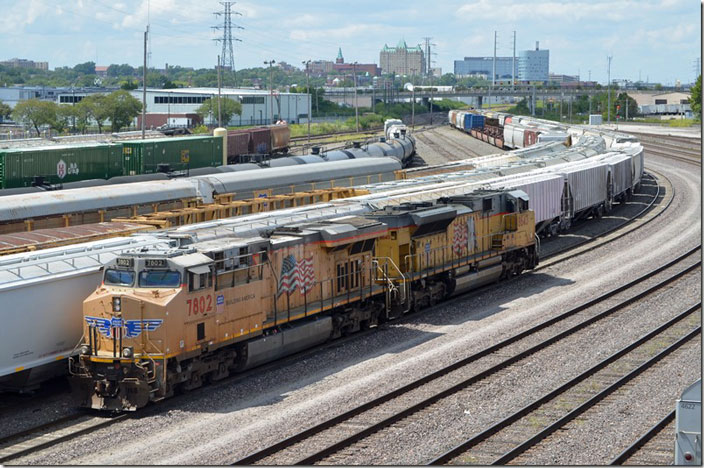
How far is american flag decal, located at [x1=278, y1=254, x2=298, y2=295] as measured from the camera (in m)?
21.4

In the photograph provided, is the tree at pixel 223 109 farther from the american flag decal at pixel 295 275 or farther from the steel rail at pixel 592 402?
Result: the steel rail at pixel 592 402

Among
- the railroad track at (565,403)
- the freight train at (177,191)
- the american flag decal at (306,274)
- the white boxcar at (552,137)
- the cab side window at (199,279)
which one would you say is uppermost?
the white boxcar at (552,137)

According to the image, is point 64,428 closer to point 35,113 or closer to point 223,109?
point 35,113

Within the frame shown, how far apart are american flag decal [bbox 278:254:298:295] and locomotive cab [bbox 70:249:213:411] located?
3.43 metres

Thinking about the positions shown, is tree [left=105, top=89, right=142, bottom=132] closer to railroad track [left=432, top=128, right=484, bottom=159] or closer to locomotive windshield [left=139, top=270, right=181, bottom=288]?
railroad track [left=432, top=128, right=484, bottom=159]

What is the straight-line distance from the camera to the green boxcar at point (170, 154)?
1585 inches

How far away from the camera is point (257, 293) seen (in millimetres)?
20375

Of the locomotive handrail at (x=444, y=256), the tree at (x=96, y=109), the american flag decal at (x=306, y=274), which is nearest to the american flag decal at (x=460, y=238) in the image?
the locomotive handrail at (x=444, y=256)

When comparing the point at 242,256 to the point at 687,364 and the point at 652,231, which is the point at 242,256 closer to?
the point at 687,364

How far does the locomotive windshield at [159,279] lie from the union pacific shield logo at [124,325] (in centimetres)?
76

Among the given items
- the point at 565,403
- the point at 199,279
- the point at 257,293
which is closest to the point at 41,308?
the point at 199,279

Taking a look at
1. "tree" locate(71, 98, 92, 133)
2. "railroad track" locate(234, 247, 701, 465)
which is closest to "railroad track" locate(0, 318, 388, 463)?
"railroad track" locate(234, 247, 701, 465)

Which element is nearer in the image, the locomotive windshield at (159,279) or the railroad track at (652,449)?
the railroad track at (652,449)

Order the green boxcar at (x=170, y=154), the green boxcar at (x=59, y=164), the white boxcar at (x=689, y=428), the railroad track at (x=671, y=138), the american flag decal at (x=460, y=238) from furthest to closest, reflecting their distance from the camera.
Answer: the railroad track at (x=671, y=138) < the green boxcar at (x=170, y=154) < the green boxcar at (x=59, y=164) < the american flag decal at (x=460, y=238) < the white boxcar at (x=689, y=428)
